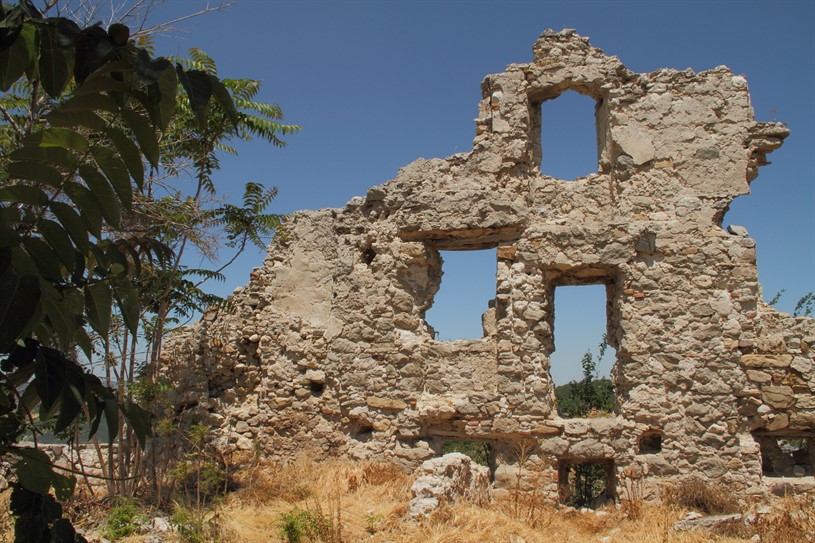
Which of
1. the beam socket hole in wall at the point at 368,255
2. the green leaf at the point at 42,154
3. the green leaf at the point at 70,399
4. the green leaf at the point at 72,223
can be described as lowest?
the green leaf at the point at 70,399

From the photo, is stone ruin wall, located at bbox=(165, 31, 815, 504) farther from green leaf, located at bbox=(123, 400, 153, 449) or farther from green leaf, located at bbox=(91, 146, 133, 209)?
green leaf, located at bbox=(91, 146, 133, 209)

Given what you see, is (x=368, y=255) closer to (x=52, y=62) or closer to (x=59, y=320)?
(x=59, y=320)

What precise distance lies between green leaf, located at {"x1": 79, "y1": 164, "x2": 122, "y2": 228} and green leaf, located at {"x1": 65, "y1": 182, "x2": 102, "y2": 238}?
0.06 feet

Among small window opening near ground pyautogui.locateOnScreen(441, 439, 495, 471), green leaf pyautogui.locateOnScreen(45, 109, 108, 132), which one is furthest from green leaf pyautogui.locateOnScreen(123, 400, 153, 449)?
small window opening near ground pyautogui.locateOnScreen(441, 439, 495, 471)

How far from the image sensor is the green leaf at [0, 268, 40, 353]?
120 cm

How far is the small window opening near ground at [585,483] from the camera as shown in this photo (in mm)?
7820

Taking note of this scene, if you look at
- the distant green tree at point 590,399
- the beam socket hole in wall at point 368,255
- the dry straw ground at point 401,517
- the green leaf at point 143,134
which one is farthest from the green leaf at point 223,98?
the distant green tree at point 590,399

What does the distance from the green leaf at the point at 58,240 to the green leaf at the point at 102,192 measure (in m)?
0.11

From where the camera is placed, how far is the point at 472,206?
8297 millimetres

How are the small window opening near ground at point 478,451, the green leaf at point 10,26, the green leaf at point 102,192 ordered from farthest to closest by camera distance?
the small window opening near ground at point 478,451 < the green leaf at point 102,192 < the green leaf at point 10,26

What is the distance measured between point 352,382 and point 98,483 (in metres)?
3.68

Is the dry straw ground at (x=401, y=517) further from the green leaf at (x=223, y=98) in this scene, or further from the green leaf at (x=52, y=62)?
the green leaf at (x=52, y=62)

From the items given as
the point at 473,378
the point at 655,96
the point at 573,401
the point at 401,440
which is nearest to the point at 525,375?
the point at 473,378

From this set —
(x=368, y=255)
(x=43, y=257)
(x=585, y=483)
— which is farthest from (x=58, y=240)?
(x=585, y=483)
